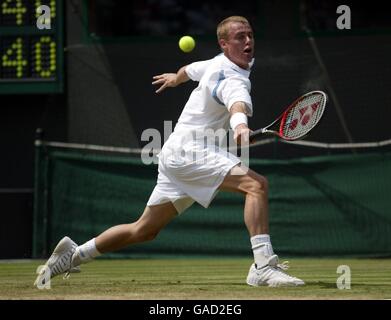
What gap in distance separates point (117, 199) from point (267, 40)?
3.00 metres

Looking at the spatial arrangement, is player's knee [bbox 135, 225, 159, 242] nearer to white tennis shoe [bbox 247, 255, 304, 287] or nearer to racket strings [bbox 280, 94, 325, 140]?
white tennis shoe [bbox 247, 255, 304, 287]

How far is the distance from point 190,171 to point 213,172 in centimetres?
20

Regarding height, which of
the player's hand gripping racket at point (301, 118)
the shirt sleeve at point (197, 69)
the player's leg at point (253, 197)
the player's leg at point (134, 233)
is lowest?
the player's leg at point (134, 233)

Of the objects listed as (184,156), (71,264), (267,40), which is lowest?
(71,264)

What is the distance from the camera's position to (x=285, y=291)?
6184mm

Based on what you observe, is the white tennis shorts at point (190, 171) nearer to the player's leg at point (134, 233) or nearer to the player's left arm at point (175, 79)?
the player's leg at point (134, 233)

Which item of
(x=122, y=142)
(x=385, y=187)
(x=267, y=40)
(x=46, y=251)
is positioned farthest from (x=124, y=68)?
(x=385, y=187)

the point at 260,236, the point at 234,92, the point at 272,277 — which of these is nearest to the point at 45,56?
the point at 234,92

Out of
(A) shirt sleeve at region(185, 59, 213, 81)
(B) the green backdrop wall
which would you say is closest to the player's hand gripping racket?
(A) shirt sleeve at region(185, 59, 213, 81)

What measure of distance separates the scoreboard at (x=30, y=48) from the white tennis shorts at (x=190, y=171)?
19.9 feet

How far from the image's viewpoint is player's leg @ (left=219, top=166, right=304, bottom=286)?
21.5 feet

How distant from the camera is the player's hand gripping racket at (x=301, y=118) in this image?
255 inches

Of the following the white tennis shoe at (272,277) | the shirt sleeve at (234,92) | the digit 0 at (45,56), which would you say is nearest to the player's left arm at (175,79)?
the shirt sleeve at (234,92)

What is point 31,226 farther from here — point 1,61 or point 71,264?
point 71,264
